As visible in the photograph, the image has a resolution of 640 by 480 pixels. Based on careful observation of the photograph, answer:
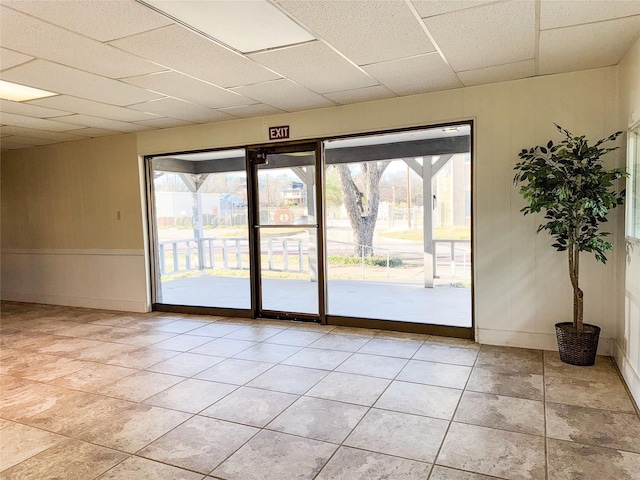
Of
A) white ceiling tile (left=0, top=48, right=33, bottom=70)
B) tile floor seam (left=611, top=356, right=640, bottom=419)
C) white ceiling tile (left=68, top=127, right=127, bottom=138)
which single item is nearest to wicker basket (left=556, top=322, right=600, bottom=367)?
tile floor seam (left=611, top=356, right=640, bottom=419)

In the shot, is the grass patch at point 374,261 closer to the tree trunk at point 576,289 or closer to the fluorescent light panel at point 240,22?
the tree trunk at point 576,289

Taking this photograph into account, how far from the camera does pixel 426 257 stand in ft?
28.0

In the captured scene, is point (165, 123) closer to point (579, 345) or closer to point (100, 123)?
point (100, 123)

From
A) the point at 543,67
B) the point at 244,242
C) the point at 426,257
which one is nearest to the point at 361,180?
the point at 426,257

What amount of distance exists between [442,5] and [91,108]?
3.87 m

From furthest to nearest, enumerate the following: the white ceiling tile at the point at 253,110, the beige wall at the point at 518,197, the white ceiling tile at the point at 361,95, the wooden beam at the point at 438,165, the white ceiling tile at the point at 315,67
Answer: the wooden beam at the point at 438,165 < the white ceiling tile at the point at 253,110 < the white ceiling tile at the point at 361,95 < the beige wall at the point at 518,197 < the white ceiling tile at the point at 315,67

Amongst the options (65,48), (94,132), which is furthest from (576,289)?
(94,132)

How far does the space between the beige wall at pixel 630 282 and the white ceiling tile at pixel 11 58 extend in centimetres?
441

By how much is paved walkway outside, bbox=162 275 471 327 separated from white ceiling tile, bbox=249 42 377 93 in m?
2.50

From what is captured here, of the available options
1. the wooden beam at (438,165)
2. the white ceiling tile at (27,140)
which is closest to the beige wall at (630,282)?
the wooden beam at (438,165)

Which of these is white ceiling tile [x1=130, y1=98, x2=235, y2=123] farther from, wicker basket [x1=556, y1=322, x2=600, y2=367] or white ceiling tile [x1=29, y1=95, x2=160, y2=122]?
wicker basket [x1=556, y1=322, x2=600, y2=367]

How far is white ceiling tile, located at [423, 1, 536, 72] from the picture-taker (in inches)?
107

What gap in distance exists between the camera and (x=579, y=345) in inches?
146

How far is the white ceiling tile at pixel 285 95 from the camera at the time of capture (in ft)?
13.7
